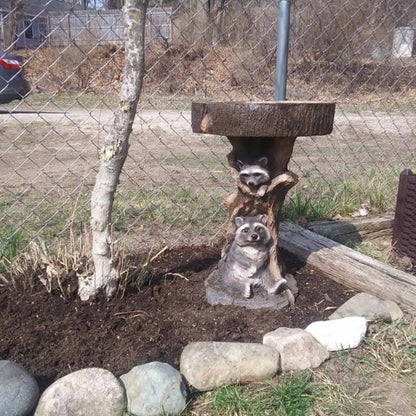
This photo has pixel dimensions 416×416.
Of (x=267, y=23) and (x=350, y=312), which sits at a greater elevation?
(x=267, y=23)

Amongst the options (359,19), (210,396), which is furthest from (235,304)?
(359,19)

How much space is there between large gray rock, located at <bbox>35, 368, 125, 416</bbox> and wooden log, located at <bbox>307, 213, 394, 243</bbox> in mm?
2041

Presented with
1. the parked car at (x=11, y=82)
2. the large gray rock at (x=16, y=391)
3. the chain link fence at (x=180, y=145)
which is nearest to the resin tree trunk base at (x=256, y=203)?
the chain link fence at (x=180, y=145)

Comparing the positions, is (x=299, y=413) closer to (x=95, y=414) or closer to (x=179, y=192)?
(x=95, y=414)

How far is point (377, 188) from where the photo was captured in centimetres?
416

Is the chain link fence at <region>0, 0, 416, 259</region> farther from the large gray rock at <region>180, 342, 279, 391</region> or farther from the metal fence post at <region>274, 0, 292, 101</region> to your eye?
the large gray rock at <region>180, 342, 279, 391</region>

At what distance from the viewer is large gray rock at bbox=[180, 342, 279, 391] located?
1.94 metres

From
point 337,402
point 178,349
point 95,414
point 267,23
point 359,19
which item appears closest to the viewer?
point 95,414

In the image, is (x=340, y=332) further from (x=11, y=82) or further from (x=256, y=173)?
(x=11, y=82)

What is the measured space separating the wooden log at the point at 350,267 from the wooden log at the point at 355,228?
246 mm

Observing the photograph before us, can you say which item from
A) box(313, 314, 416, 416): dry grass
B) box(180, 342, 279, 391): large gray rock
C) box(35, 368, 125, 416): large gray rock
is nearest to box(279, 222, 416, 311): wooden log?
box(313, 314, 416, 416): dry grass

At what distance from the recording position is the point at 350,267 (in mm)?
2805

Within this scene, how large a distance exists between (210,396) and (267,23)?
3.44 meters

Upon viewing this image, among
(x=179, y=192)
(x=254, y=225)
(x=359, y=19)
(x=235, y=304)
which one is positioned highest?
(x=359, y=19)
